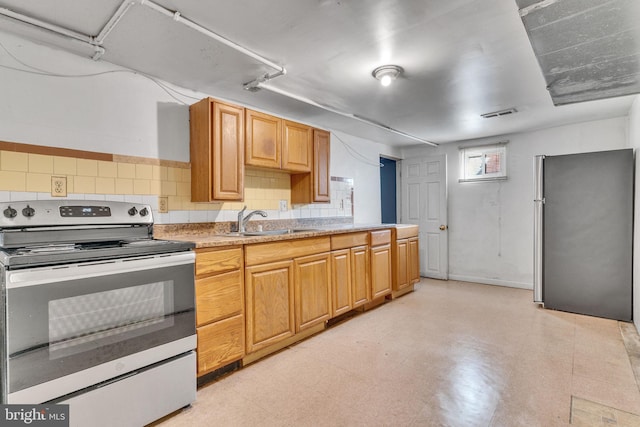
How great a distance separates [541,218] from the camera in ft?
12.2

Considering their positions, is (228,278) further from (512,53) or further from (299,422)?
(512,53)

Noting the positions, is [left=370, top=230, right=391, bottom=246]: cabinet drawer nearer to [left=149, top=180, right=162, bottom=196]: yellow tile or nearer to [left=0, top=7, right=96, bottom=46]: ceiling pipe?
[left=149, top=180, right=162, bottom=196]: yellow tile

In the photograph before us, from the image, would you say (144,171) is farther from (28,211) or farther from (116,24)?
(116,24)

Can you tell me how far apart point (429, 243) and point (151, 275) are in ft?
14.8

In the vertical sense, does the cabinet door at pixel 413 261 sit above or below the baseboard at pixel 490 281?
above

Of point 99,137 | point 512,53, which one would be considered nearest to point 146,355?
point 99,137

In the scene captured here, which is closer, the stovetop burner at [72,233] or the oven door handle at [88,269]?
the oven door handle at [88,269]

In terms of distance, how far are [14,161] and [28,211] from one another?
0.43 meters

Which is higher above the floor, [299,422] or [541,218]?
[541,218]

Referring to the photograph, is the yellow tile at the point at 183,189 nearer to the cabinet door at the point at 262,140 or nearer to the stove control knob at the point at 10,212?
the cabinet door at the point at 262,140

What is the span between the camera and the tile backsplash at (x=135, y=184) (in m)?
1.97

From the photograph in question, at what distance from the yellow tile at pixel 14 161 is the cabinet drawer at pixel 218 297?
126 cm

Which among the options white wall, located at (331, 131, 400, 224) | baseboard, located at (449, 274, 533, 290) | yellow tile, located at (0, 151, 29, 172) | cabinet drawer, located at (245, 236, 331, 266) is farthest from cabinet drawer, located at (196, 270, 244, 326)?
baseboard, located at (449, 274, 533, 290)

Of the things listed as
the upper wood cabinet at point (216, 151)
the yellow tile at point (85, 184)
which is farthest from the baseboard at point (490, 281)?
the yellow tile at point (85, 184)
